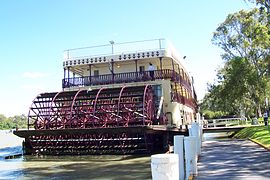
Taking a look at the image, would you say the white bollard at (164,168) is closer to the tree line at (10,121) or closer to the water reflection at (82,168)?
the water reflection at (82,168)

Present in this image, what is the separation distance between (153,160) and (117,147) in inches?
658

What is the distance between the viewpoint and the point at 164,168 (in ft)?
13.5

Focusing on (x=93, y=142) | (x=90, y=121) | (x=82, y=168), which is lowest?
(x=82, y=168)

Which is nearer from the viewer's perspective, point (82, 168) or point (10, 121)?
point (82, 168)

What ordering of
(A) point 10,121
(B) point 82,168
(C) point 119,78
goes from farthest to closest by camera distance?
(A) point 10,121 → (C) point 119,78 → (B) point 82,168

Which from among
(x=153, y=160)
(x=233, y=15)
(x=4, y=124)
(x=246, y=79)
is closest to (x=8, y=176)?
(x=153, y=160)

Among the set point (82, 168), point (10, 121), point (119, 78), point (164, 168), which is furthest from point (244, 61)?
point (10, 121)

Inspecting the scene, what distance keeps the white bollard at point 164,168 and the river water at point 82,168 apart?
804cm

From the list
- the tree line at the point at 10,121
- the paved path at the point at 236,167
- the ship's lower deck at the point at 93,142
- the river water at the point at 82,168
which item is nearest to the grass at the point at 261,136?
the paved path at the point at 236,167

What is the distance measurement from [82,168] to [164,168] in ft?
39.1

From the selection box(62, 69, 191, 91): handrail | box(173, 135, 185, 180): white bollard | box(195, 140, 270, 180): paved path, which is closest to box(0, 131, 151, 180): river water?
box(195, 140, 270, 180): paved path

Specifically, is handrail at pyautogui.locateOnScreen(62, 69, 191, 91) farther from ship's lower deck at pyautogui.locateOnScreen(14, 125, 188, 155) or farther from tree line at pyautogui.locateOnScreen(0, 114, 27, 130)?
tree line at pyautogui.locateOnScreen(0, 114, 27, 130)

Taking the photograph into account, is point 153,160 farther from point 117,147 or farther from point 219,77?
point 219,77

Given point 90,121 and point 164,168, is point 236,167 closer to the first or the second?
point 164,168
